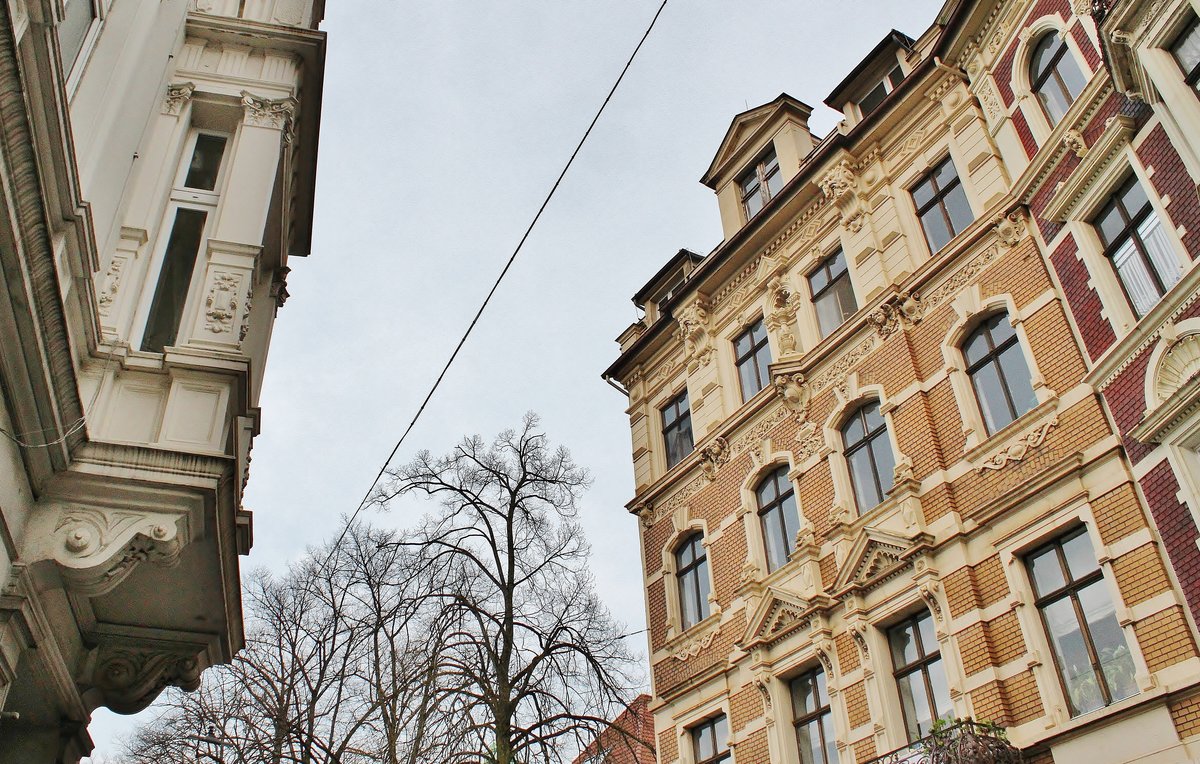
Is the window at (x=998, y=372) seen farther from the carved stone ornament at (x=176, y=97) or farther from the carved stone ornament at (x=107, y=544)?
the carved stone ornament at (x=176, y=97)

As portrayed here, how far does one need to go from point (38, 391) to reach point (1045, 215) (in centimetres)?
1308

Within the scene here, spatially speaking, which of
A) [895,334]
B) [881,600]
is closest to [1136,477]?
[881,600]

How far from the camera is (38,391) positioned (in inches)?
272

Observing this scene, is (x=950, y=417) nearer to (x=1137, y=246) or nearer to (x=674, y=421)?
(x=1137, y=246)

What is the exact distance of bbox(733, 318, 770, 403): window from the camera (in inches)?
758

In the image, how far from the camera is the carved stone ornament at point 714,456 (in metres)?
19.1

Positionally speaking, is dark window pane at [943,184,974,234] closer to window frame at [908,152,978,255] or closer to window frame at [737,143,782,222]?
window frame at [908,152,978,255]

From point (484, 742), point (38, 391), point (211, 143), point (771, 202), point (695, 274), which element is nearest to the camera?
point (38, 391)

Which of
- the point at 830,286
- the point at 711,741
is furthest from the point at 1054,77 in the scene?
the point at 711,741

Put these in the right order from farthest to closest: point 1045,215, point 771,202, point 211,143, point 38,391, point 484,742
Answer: point 771,202, point 484,742, point 1045,215, point 211,143, point 38,391

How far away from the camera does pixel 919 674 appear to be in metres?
13.5

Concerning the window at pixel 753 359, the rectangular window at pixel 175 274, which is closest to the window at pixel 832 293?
the window at pixel 753 359

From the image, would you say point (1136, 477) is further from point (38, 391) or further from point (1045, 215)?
point (38, 391)

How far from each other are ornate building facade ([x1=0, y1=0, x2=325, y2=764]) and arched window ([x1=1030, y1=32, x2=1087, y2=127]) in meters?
11.1
